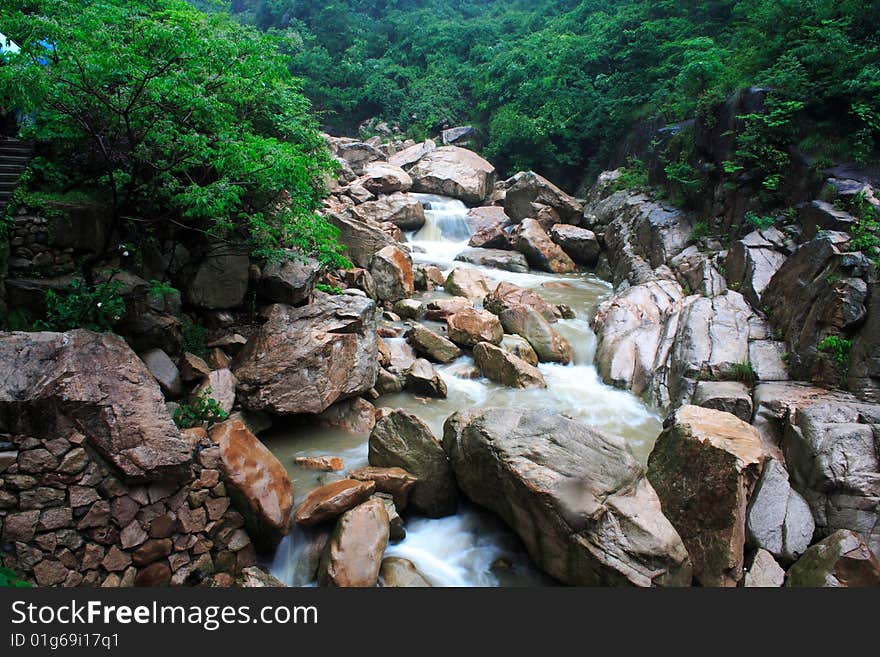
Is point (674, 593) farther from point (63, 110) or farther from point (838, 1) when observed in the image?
point (838, 1)

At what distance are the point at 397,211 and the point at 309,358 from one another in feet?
39.7

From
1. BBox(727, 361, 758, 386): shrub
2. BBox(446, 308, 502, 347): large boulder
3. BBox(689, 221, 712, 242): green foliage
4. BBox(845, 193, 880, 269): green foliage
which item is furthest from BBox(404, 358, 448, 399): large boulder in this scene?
BBox(689, 221, 712, 242): green foliage

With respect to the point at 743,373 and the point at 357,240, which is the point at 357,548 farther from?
the point at 357,240

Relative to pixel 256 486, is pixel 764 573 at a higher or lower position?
lower

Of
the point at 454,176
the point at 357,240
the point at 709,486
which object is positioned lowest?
the point at 709,486

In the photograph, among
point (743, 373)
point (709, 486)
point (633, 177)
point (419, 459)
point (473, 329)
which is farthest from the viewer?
point (633, 177)

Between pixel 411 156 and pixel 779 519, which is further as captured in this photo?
pixel 411 156

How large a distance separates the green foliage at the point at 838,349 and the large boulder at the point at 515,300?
5.49 metres

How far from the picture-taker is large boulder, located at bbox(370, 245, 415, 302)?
38.7 ft

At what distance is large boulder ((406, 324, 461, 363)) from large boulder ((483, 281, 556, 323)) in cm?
210

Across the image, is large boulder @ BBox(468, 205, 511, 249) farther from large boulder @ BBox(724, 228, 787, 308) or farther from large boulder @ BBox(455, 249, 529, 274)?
large boulder @ BBox(724, 228, 787, 308)

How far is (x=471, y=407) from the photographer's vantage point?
7918 millimetres

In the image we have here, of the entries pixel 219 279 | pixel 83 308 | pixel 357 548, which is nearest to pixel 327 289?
pixel 219 279

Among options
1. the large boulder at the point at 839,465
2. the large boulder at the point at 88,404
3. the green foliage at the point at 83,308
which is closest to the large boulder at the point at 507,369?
the large boulder at the point at 839,465
